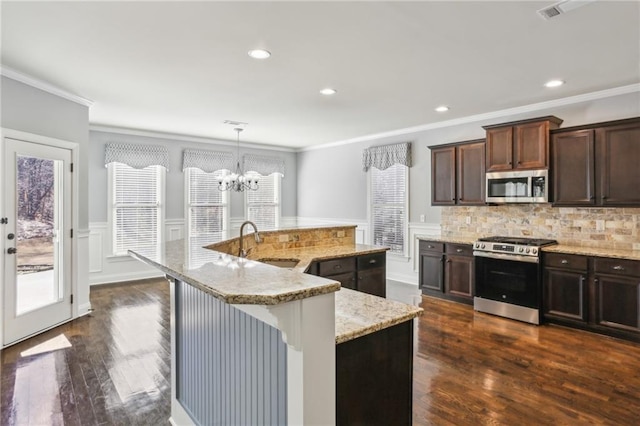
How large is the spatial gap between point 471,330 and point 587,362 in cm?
105

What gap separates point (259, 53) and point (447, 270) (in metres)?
3.73

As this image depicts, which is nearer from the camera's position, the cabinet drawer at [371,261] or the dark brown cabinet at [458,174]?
the cabinet drawer at [371,261]

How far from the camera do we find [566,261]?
156 inches

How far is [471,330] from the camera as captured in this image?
3.98 meters

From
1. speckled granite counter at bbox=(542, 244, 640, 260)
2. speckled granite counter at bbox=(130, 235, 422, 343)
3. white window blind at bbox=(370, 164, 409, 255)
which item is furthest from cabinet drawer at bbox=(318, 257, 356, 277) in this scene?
white window blind at bbox=(370, 164, 409, 255)

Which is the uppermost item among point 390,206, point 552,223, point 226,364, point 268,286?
point 390,206

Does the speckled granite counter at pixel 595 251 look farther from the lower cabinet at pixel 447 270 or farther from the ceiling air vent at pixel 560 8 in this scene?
the ceiling air vent at pixel 560 8

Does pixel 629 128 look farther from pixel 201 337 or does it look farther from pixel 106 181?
pixel 106 181

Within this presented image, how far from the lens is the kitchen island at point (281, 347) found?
1.21 meters

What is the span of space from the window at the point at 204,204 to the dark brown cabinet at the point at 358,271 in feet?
12.9

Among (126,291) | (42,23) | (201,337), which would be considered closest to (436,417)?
(201,337)

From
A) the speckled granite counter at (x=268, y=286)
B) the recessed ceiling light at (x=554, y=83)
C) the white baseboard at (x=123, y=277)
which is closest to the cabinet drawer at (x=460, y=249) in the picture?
the recessed ceiling light at (x=554, y=83)

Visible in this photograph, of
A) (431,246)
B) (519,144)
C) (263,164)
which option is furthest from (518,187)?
(263,164)

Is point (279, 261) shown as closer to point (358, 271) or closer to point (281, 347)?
point (358, 271)
